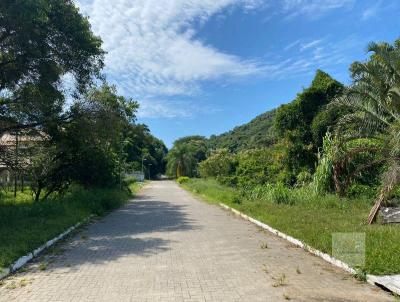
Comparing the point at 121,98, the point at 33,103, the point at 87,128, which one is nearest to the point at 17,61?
the point at 33,103

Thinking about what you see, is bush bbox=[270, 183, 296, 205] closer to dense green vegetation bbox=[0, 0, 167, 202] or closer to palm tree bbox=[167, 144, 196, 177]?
dense green vegetation bbox=[0, 0, 167, 202]

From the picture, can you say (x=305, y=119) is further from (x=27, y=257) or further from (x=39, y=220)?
(x=27, y=257)

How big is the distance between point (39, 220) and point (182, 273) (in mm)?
7573

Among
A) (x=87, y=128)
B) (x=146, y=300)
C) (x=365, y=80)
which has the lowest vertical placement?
(x=146, y=300)

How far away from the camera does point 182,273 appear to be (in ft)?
26.3

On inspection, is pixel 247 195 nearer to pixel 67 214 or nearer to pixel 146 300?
pixel 67 214

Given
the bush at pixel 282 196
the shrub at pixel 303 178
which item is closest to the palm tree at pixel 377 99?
the bush at pixel 282 196

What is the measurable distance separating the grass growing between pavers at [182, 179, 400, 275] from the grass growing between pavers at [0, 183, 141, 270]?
6.21 metres

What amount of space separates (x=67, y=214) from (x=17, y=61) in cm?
606

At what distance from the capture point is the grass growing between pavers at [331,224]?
802cm

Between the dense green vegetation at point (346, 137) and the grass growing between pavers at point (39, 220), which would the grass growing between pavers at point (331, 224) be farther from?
the grass growing between pavers at point (39, 220)

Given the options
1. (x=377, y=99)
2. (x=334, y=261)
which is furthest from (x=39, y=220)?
(x=377, y=99)

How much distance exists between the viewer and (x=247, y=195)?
953 inches

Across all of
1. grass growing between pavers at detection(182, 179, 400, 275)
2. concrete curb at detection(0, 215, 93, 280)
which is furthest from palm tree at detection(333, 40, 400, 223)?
concrete curb at detection(0, 215, 93, 280)
